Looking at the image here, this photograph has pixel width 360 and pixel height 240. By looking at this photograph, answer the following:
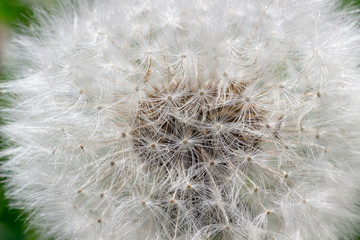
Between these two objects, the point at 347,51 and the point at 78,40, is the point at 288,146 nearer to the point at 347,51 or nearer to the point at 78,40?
the point at 347,51

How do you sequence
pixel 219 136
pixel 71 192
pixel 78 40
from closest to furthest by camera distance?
1. pixel 219 136
2. pixel 71 192
3. pixel 78 40

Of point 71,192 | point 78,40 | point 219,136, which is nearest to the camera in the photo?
point 219,136

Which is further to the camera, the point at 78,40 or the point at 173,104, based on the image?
the point at 78,40

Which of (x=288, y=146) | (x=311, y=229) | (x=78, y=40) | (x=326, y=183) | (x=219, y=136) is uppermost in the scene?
(x=78, y=40)

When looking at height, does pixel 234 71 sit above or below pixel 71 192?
above

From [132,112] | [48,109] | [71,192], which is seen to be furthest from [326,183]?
[48,109]

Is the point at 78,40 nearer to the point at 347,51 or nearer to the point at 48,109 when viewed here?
the point at 48,109

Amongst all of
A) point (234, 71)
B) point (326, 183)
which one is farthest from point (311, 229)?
point (234, 71)

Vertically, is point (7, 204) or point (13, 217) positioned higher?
point (7, 204)

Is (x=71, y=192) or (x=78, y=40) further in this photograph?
(x=78, y=40)
